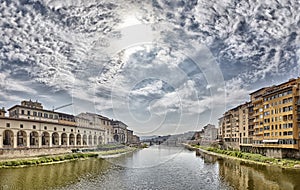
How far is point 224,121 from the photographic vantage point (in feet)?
273

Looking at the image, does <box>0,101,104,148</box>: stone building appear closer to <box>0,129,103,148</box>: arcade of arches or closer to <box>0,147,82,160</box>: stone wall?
<box>0,129,103,148</box>: arcade of arches

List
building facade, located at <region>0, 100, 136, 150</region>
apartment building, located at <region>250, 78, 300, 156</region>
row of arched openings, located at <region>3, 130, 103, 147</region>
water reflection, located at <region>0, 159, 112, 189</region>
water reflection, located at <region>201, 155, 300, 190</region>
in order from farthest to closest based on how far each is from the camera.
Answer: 1. row of arched openings, located at <region>3, 130, 103, 147</region>
2. building facade, located at <region>0, 100, 136, 150</region>
3. apartment building, located at <region>250, 78, 300, 156</region>
4. water reflection, located at <region>201, 155, 300, 190</region>
5. water reflection, located at <region>0, 159, 112, 189</region>

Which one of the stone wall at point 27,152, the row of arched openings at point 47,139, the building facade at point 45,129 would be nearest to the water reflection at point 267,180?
the stone wall at point 27,152

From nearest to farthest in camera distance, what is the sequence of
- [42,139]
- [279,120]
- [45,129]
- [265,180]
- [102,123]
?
[265,180] → [279,120] → [45,129] → [42,139] → [102,123]

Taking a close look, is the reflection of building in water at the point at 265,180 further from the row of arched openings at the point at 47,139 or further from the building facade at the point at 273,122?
the row of arched openings at the point at 47,139

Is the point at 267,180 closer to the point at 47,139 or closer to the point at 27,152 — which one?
the point at 27,152

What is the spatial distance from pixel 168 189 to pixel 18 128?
31268 millimetres

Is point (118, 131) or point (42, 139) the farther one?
point (118, 131)

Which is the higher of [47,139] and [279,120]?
[279,120]

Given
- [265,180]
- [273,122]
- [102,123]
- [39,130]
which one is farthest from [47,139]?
[273,122]

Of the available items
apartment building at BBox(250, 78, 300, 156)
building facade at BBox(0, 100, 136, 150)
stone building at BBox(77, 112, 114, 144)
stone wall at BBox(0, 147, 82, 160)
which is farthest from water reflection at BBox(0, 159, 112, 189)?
stone building at BBox(77, 112, 114, 144)

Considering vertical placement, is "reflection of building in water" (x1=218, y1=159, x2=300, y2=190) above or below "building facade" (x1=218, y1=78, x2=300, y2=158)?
below

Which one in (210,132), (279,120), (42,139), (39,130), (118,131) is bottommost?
(210,132)

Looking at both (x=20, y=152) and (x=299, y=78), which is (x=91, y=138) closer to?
(x=20, y=152)
